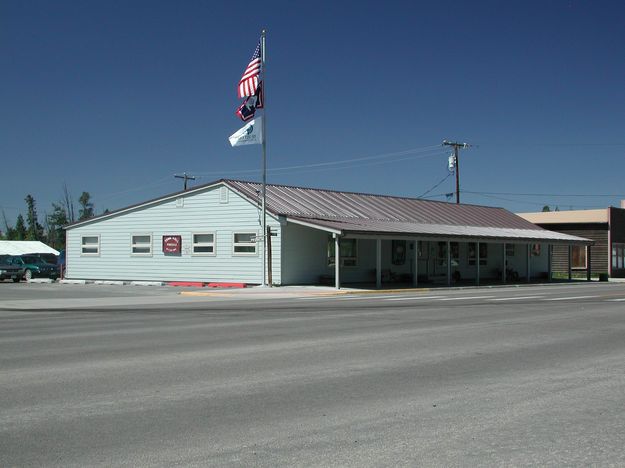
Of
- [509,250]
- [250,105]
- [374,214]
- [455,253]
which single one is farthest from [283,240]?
[509,250]

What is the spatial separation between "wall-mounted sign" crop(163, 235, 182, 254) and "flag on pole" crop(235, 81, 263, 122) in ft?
25.9

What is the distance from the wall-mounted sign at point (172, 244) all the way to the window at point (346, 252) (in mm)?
7389

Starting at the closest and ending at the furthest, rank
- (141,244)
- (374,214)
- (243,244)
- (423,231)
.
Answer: (243,244) < (423,231) < (141,244) < (374,214)

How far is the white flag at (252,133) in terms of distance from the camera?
95.6 feet

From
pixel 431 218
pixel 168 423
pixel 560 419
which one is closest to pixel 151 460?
pixel 168 423

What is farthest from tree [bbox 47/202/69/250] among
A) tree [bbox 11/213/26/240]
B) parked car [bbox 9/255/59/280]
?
parked car [bbox 9/255/59/280]

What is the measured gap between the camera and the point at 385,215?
37.3 meters

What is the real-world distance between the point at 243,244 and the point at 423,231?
8287 millimetres

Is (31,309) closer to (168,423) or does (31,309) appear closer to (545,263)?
(168,423)

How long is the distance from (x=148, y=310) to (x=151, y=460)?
14.3 m

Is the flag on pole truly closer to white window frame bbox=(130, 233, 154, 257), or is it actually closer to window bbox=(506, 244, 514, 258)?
white window frame bbox=(130, 233, 154, 257)

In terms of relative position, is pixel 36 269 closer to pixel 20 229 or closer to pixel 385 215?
pixel 385 215

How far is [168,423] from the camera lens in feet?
20.4

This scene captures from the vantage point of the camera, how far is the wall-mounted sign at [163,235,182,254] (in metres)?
34.6
